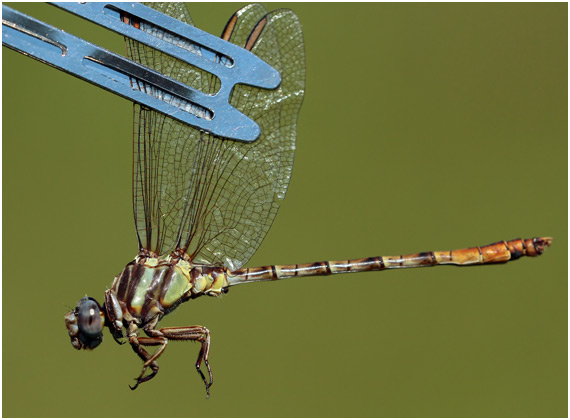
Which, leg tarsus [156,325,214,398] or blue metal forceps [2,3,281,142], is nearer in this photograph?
blue metal forceps [2,3,281,142]

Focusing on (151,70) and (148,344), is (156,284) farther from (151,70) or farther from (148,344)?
(151,70)

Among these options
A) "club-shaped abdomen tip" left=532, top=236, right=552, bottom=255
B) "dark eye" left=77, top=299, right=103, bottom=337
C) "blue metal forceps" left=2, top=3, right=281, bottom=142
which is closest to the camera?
"blue metal forceps" left=2, top=3, right=281, bottom=142

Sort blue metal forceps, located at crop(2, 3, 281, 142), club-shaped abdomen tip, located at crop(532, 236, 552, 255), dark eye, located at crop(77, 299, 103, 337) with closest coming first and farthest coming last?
1. blue metal forceps, located at crop(2, 3, 281, 142)
2. dark eye, located at crop(77, 299, 103, 337)
3. club-shaped abdomen tip, located at crop(532, 236, 552, 255)

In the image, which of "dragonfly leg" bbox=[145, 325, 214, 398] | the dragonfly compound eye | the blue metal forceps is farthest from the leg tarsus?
the blue metal forceps

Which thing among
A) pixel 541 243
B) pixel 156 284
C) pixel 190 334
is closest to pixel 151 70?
pixel 156 284

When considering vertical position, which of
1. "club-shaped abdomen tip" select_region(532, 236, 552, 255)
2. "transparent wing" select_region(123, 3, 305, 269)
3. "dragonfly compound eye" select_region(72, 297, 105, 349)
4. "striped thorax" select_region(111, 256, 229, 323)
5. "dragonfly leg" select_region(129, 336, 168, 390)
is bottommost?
"dragonfly leg" select_region(129, 336, 168, 390)

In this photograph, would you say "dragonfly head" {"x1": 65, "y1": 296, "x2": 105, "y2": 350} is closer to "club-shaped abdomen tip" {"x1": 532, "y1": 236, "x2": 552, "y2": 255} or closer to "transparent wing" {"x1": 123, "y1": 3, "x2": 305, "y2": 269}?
"transparent wing" {"x1": 123, "y1": 3, "x2": 305, "y2": 269}

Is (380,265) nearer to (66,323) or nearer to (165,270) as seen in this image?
(165,270)
